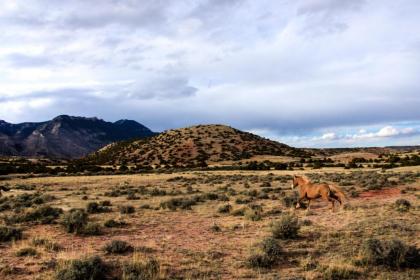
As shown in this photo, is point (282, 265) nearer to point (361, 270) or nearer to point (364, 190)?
point (361, 270)

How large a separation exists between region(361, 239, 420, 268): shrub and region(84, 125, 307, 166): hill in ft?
273

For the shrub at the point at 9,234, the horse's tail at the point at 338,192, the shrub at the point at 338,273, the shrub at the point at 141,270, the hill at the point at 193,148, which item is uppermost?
the hill at the point at 193,148

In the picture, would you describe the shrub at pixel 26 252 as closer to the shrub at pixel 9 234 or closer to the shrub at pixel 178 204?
the shrub at pixel 9 234

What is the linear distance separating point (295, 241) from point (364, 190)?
17350 mm

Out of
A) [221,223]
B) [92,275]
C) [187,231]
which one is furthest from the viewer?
[221,223]

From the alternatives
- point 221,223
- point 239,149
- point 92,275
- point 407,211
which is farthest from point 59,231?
point 239,149

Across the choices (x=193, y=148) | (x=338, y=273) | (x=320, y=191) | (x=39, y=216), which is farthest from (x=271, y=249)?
(x=193, y=148)

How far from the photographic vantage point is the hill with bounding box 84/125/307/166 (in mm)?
102750

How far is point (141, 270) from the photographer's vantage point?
10266 millimetres

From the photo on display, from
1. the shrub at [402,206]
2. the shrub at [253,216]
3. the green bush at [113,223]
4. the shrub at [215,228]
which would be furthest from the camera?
the shrub at [402,206]

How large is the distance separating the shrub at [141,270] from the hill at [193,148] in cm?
8343

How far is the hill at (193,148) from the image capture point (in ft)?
337

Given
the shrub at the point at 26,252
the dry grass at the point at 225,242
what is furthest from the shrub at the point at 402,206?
the shrub at the point at 26,252

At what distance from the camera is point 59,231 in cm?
1642
